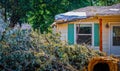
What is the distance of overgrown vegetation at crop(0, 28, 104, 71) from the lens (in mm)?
8469

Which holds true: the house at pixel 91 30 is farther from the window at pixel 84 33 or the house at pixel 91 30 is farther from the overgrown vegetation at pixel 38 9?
the overgrown vegetation at pixel 38 9

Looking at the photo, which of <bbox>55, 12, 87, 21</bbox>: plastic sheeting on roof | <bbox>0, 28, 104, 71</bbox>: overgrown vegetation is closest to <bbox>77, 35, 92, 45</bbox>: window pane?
<bbox>55, 12, 87, 21</bbox>: plastic sheeting on roof

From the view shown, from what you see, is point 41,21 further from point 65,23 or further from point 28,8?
point 65,23

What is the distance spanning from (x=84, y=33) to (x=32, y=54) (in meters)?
10.5

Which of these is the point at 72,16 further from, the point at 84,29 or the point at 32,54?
the point at 32,54

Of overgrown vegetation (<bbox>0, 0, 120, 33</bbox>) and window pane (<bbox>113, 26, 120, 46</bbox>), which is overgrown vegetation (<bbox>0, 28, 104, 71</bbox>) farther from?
overgrown vegetation (<bbox>0, 0, 120, 33</bbox>)

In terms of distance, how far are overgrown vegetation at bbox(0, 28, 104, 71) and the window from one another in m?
7.77

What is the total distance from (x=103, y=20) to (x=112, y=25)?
560 millimetres

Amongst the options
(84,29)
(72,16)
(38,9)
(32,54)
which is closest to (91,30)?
(84,29)

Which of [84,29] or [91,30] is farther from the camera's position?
[84,29]

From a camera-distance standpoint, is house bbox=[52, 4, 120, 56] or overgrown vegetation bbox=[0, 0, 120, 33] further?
overgrown vegetation bbox=[0, 0, 120, 33]

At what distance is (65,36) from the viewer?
746 inches

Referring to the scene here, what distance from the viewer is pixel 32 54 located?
8.68 m

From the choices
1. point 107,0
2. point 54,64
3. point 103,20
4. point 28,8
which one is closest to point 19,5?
point 28,8
